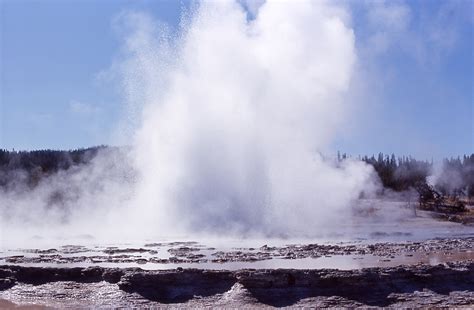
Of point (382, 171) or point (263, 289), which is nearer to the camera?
point (263, 289)

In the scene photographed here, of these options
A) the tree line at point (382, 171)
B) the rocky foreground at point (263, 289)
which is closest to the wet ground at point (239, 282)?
the rocky foreground at point (263, 289)

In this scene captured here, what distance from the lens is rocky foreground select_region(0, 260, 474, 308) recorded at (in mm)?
13922

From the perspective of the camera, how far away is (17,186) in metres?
50.6

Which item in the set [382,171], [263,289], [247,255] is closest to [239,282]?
[263,289]

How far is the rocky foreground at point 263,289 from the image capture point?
548 inches

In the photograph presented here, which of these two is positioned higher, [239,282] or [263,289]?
[239,282]

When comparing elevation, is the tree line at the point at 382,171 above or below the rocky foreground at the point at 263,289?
above

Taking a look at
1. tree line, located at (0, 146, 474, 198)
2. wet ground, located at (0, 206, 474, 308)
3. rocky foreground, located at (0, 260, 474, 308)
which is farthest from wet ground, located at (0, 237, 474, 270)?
tree line, located at (0, 146, 474, 198)

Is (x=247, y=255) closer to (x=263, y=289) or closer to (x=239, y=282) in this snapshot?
(x=239, y=282)

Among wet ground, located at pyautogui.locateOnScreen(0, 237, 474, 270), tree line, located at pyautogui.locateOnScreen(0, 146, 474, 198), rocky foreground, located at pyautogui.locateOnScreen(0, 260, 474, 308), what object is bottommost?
rocky foreground, located at pyautogui.locateOnScreen(0, 260, 474, 308)

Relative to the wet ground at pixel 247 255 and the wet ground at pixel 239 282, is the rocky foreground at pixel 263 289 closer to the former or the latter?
the wet ground at pixel 239 282

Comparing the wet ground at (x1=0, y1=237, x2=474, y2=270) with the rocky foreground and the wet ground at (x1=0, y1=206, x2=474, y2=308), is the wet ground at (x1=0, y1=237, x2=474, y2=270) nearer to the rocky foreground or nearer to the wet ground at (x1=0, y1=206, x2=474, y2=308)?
the wet ground at (x1=0, y1=206, x2=474, y2=308)

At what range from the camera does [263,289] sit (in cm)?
1423

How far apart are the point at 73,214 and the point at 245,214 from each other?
44.2ft
